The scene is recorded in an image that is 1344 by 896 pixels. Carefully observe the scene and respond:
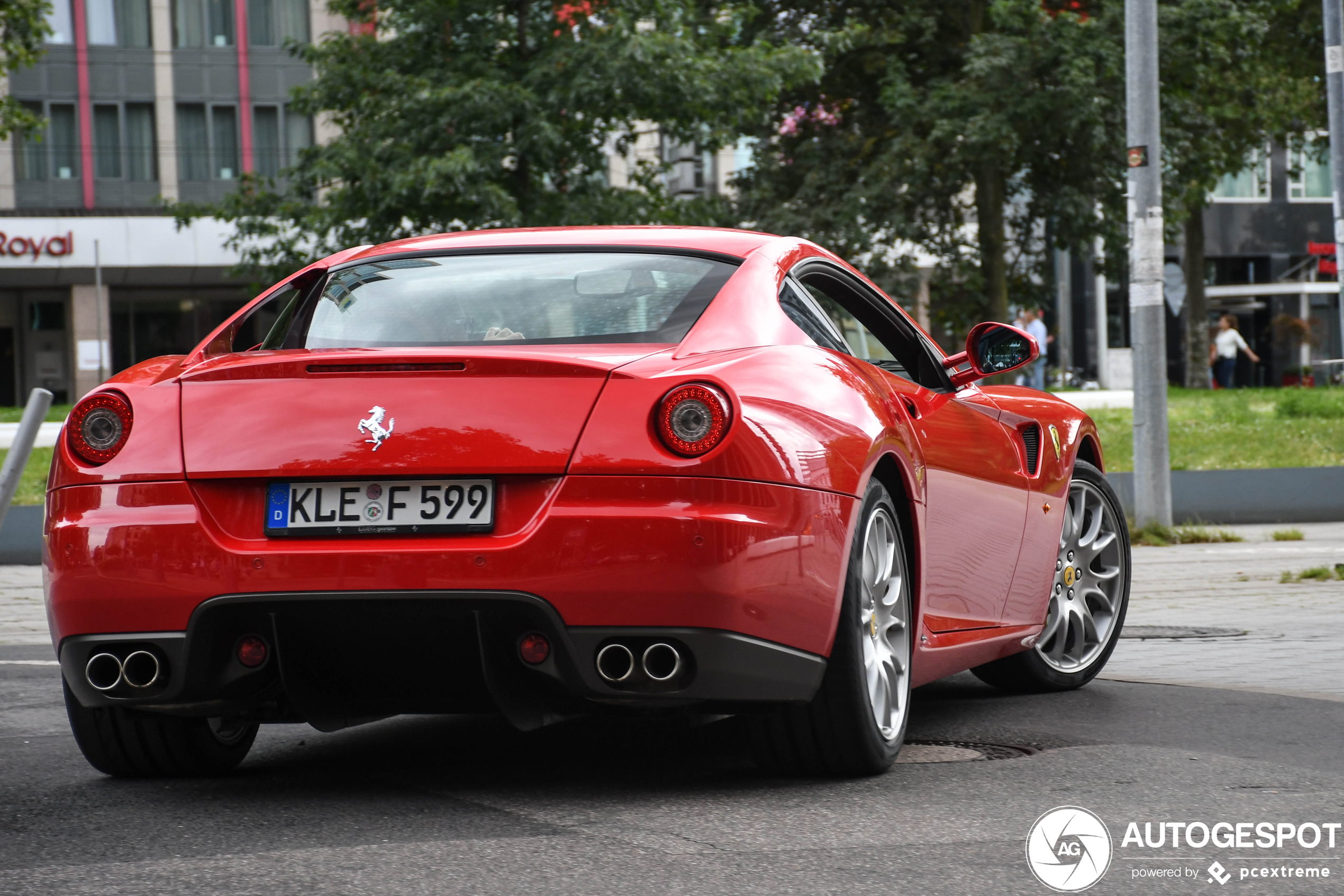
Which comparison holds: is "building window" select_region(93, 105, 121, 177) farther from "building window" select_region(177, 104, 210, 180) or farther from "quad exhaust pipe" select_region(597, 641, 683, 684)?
"quad exhaust pipe" select_region(597, 641, 683, 684)

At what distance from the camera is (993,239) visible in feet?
100

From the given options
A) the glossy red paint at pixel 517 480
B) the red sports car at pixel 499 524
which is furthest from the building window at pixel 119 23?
the glossy red paint at pixel 517 480

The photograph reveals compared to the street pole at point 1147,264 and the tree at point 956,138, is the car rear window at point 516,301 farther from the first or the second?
the tree at point 956,138

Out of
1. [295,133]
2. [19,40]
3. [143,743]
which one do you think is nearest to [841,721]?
[143,743]

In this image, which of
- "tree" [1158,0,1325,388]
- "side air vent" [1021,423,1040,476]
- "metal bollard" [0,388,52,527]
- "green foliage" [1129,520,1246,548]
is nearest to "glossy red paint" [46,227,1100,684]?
"metal bollard" [0,388,52,527]

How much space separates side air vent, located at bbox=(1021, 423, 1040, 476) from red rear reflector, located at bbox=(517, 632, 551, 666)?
7.50 ft

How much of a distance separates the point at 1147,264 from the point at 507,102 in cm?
1131

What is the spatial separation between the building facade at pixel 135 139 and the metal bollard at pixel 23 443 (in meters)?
38.1

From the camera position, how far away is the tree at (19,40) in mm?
24500

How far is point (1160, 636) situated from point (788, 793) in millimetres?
4014

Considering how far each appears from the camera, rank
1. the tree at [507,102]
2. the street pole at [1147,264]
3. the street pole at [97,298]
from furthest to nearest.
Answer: the street pole at [97,298], the tree at [507,102], the street pole at [1147,264]

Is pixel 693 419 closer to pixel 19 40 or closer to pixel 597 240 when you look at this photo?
pixel 597 240

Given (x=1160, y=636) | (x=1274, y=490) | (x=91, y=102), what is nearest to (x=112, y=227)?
(x=91, y=102)

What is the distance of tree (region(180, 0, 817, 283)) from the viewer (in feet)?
73.6
